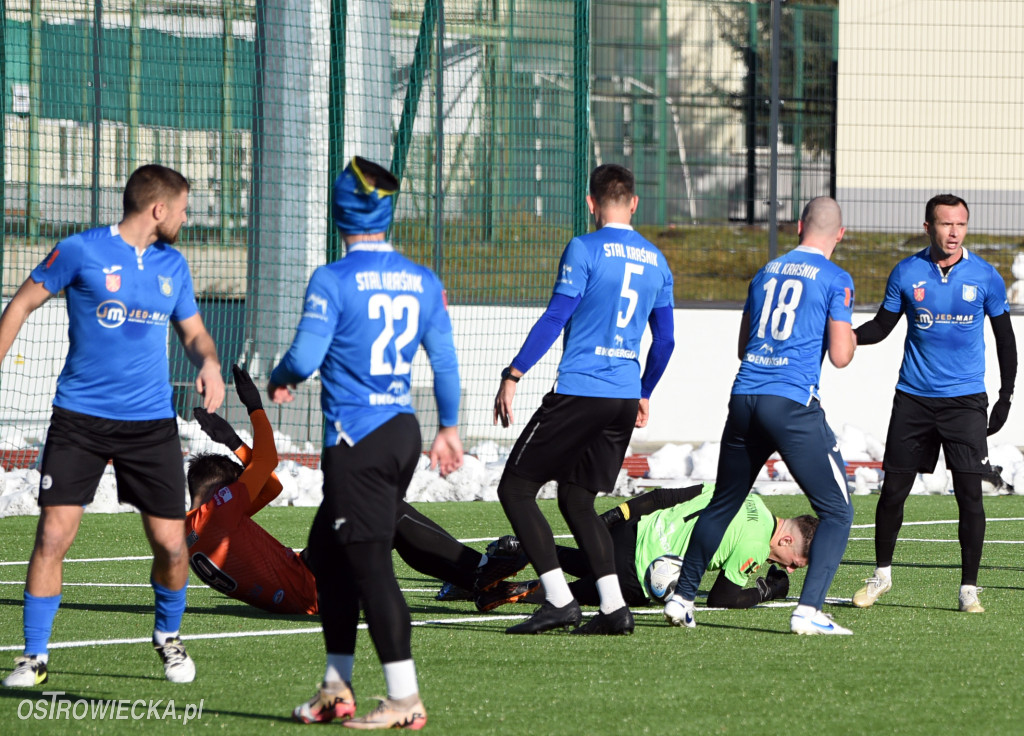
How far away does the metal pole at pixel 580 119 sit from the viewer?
14219 millimetres

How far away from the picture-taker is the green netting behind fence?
13492mm

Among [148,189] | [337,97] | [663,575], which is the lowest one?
[663,575]

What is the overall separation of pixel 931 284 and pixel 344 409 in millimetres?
3947

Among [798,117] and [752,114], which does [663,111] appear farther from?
[798,117]

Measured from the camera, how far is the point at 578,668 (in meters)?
5.42

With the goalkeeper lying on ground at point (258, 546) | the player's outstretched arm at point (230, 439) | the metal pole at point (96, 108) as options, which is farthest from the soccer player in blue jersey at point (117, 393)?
the metal pole at point (96, 108)

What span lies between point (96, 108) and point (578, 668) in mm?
9870

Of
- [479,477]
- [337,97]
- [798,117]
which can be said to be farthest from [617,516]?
[798,117]

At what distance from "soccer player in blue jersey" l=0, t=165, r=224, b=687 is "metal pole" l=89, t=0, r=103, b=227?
873cm

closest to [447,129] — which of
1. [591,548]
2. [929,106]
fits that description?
[929,106]

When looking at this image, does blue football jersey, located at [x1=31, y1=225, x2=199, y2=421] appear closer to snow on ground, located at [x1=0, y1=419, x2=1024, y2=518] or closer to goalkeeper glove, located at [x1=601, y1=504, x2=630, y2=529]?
goalkeeper glove, located at [x1=601, y1=504, x2=630, y2=529]

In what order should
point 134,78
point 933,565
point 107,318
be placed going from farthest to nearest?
point 134,78 → point 933,565 → point 107,318

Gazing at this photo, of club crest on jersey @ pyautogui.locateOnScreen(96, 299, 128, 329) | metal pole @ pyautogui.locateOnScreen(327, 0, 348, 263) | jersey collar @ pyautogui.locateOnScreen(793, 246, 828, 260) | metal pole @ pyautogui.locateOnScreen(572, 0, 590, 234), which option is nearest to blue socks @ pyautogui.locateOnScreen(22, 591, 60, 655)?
club crest on jersey @ pyautogui.locateOnScreen(96, 299, 128, 329)

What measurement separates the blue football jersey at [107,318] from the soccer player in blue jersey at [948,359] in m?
3.63
